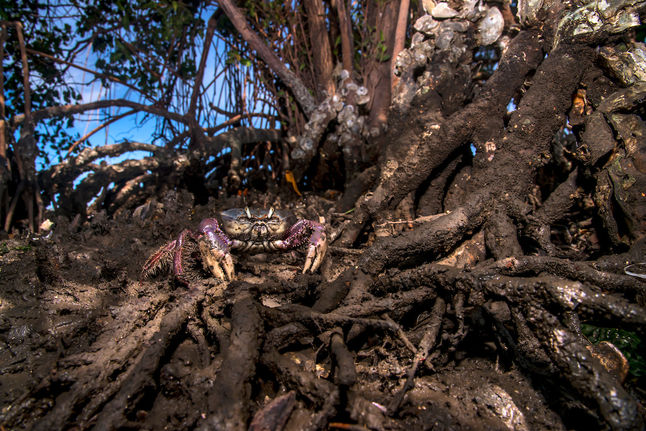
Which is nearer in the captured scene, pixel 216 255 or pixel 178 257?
pixel 216 255

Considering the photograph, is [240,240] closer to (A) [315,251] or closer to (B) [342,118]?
(A) [315,251]

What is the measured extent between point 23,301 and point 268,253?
2.06m

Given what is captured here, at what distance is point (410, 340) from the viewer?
2146 millimetres

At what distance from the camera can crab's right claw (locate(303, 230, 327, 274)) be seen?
318 cm

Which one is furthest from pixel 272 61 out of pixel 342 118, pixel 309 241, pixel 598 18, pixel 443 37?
pixel 598 18

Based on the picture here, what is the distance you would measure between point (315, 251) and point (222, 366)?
5.30 feet

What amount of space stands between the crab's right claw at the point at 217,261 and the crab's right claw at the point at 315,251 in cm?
67

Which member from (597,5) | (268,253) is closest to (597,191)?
(597,5)

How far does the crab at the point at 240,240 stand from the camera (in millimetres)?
2973

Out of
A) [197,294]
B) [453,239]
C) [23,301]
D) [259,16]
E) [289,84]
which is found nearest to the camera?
[197,294]

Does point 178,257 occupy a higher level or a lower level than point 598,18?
lower

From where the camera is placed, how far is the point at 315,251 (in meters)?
3.22

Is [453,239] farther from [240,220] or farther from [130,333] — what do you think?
[130,333]

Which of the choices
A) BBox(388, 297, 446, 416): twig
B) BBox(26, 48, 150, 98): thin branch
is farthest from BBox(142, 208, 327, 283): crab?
BBox(26, 48, 150, 98): thin branch
